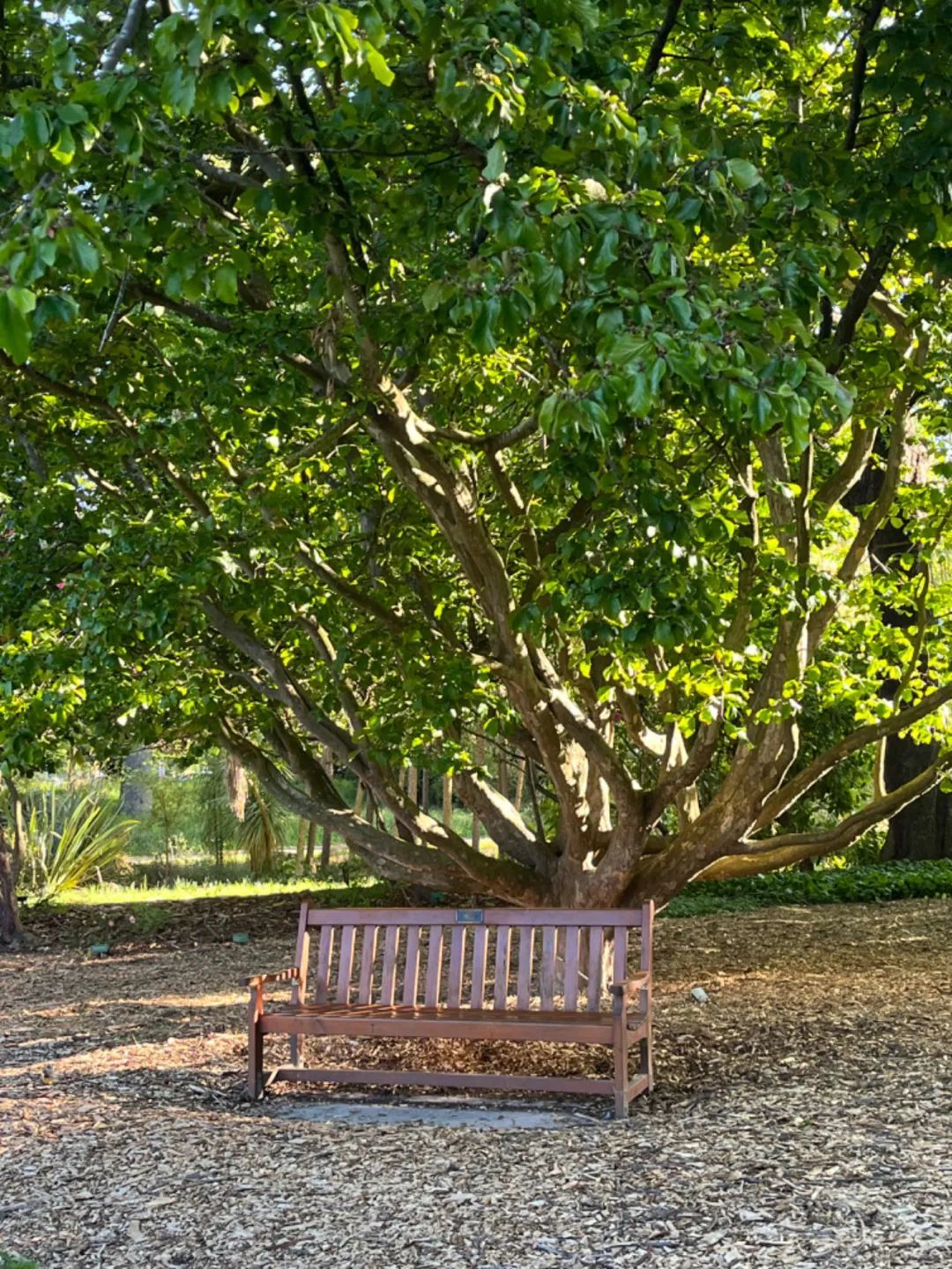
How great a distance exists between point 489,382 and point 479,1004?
124 inches

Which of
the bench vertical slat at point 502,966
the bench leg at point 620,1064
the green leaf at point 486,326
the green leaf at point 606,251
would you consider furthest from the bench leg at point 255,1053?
the green leaf at point 606,251

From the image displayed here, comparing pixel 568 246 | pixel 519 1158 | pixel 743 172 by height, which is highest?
pixel 743 172

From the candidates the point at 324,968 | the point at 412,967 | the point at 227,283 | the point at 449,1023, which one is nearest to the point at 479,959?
the point at 412,967

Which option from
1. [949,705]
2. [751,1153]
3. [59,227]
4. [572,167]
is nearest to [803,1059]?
[751,1153]

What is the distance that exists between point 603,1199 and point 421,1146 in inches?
39.6

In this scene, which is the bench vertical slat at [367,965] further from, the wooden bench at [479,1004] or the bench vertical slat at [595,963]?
the bench vertical slat at [595,963]

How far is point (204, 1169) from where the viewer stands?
4555 mm

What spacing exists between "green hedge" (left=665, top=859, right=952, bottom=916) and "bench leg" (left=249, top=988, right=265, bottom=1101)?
284 inches


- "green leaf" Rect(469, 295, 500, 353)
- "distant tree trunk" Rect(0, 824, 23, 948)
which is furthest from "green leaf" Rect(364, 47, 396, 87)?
"distant tree trunk" Rect(0, 824, 23, 948)

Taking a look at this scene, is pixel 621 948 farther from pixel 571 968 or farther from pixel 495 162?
pixel 495 162

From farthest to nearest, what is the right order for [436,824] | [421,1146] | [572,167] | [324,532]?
[436,824] < [324,532] < [421,1146] < [572,167]

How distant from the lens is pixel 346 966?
670 cm

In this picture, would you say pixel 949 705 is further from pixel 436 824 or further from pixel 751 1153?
pixel 751 1153

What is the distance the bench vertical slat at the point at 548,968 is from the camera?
617 cm
